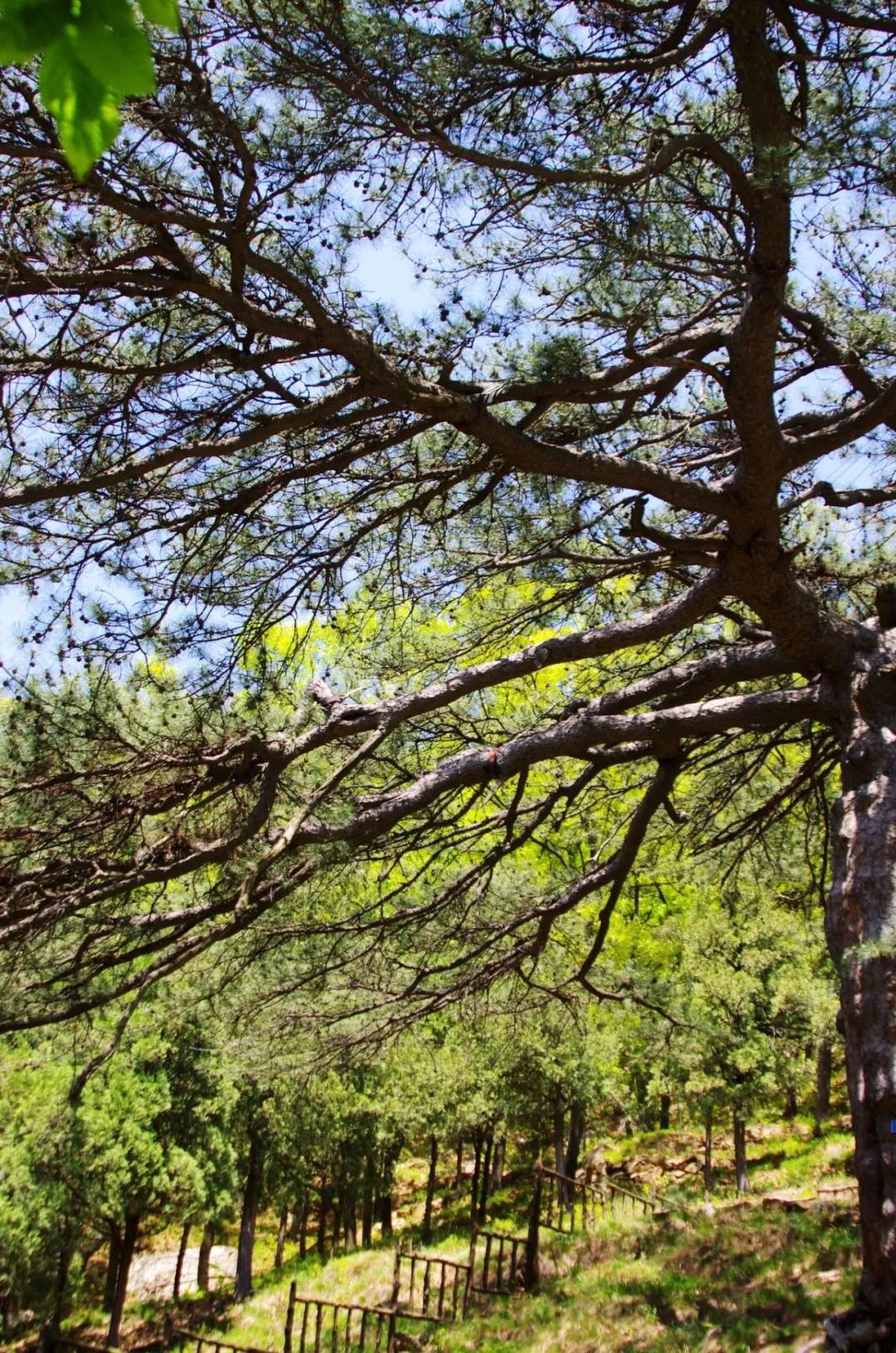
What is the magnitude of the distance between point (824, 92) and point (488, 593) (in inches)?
115

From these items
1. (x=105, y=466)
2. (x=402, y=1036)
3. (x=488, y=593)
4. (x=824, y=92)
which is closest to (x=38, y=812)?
(x=105, y=466)

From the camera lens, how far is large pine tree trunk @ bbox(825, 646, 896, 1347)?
3453 millimetres

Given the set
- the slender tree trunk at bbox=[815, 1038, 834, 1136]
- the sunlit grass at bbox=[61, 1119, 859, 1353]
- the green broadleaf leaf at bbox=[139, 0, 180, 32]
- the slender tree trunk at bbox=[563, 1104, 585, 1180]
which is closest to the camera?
the green broadleaf leaf at bbox=[139, 0, 180, 32]

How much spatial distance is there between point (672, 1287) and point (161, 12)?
8.28 meters

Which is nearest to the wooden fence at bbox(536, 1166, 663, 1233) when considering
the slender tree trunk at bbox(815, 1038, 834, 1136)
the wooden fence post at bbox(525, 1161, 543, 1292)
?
the wooden fence post at bbox(525, 1161, 543, 1292)

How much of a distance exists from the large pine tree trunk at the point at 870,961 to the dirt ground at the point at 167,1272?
17910mm

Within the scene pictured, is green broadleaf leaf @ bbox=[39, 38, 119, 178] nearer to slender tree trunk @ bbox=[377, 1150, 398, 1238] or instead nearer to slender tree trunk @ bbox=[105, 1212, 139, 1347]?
slender tree trunk @ bbox=[105, 1212, 139, 1347]

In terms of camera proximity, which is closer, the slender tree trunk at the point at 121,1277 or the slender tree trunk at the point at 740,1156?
the slender tree trunk at the point at 121,1277

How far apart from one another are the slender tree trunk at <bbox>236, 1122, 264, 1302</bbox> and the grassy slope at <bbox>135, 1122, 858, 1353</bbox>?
110 cm

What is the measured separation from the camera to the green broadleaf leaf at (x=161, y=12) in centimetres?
75

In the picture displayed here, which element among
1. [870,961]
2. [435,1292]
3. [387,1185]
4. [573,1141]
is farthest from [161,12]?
[387,1185]

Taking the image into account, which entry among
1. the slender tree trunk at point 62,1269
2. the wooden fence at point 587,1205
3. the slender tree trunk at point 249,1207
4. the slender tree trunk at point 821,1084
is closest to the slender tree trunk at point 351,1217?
the slender tree trunk at point 249,1207

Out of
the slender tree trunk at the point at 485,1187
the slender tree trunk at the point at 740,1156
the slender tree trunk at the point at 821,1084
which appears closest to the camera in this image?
the slender tree trunk at the point at 740,1156

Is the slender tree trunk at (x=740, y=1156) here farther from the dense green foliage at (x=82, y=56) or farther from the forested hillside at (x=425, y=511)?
the dense green foliage at (x=82, y=56)
